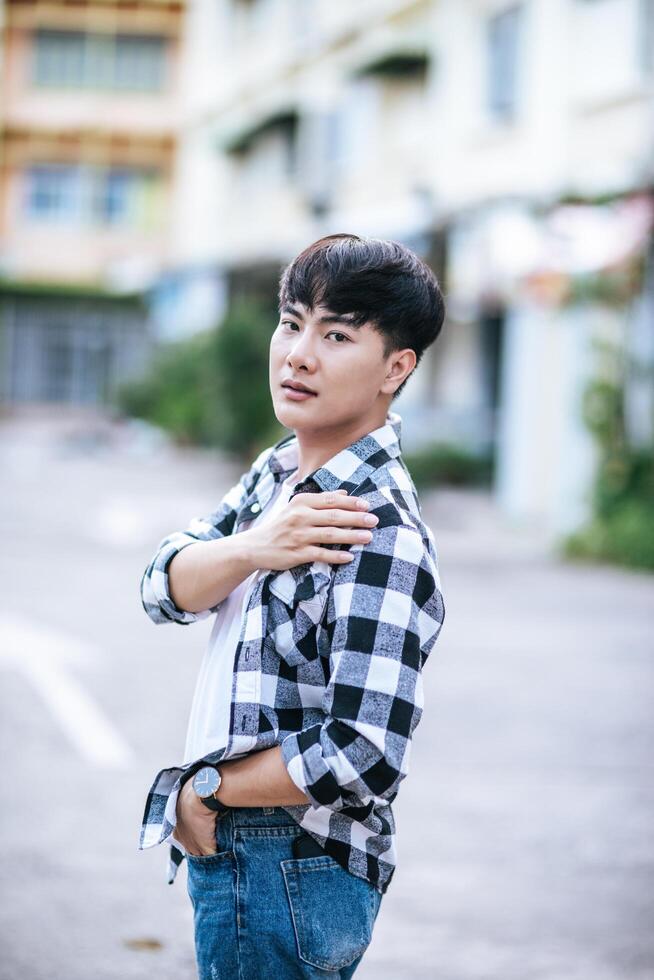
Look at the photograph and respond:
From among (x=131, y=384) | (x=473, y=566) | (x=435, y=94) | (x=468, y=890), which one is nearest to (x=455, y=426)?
(x=435, y=94)

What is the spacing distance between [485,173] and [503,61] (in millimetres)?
1524

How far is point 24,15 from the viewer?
129 feet

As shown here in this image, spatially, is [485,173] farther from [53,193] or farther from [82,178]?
[53,193]

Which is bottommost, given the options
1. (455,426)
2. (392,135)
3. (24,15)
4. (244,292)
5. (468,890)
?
(468,890)

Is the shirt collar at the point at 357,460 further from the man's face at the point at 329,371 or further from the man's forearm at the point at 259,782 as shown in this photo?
the man's forearm at the point at 259,782

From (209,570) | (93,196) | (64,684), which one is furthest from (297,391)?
(93,196)

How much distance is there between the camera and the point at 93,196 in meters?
39.9

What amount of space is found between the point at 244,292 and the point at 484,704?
25362 millimetres

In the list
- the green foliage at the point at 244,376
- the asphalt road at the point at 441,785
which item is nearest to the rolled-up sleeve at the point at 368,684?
the asphalt road at the point at 441,785

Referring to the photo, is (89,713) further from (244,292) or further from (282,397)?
(244,292)

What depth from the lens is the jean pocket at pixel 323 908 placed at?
2.01 m

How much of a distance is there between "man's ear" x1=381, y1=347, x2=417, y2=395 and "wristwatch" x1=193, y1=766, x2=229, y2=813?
0.64m

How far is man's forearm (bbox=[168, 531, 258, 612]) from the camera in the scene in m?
2.06

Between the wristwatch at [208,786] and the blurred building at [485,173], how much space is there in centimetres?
1266
